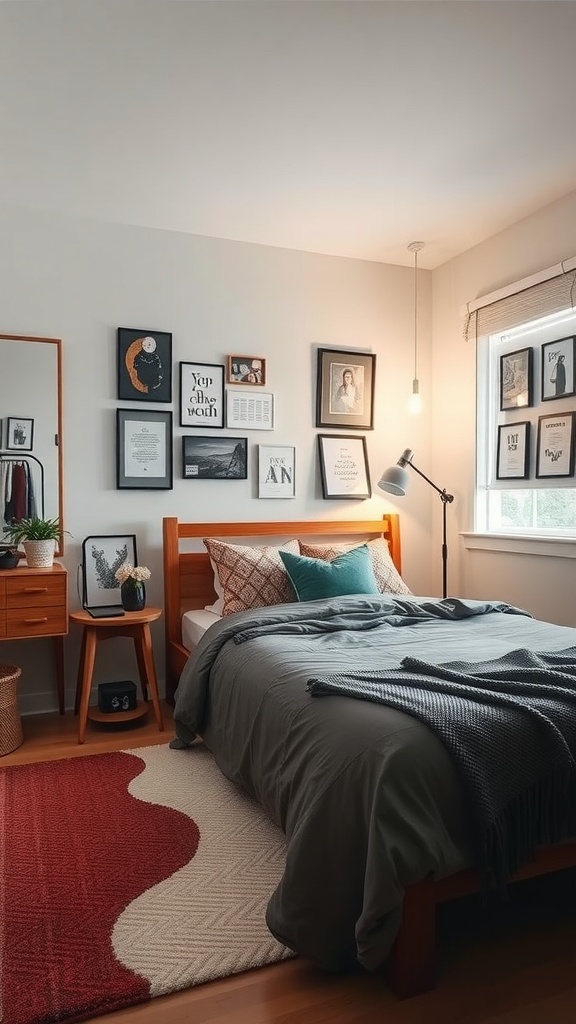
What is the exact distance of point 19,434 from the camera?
11.7ft

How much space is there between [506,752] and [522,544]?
2.27 metres

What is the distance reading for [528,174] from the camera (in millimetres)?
3254

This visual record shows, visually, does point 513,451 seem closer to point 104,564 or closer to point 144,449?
point 144,449

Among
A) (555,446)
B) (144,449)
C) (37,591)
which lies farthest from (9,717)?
(555,446)

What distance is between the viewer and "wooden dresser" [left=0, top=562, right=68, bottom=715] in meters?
3.15

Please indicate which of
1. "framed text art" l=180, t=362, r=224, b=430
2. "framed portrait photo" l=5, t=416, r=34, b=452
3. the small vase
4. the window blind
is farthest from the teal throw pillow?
the window blind

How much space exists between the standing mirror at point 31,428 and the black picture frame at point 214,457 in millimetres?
686

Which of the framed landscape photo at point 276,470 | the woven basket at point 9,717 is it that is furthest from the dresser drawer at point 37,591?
the framed landscape photo at point 276,470

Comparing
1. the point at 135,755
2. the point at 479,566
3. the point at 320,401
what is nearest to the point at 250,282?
the point at 320,401

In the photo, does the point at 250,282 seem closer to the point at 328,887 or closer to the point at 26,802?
the point at 26,802

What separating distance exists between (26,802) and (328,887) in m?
1.45

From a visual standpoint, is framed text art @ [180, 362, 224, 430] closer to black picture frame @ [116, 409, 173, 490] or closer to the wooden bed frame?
→ black picture frame @ [116, 409, 173, 490]

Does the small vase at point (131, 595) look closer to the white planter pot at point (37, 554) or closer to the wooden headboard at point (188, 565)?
the wooden headboard at point (188, 565)

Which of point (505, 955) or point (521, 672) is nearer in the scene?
point (505, 955)
